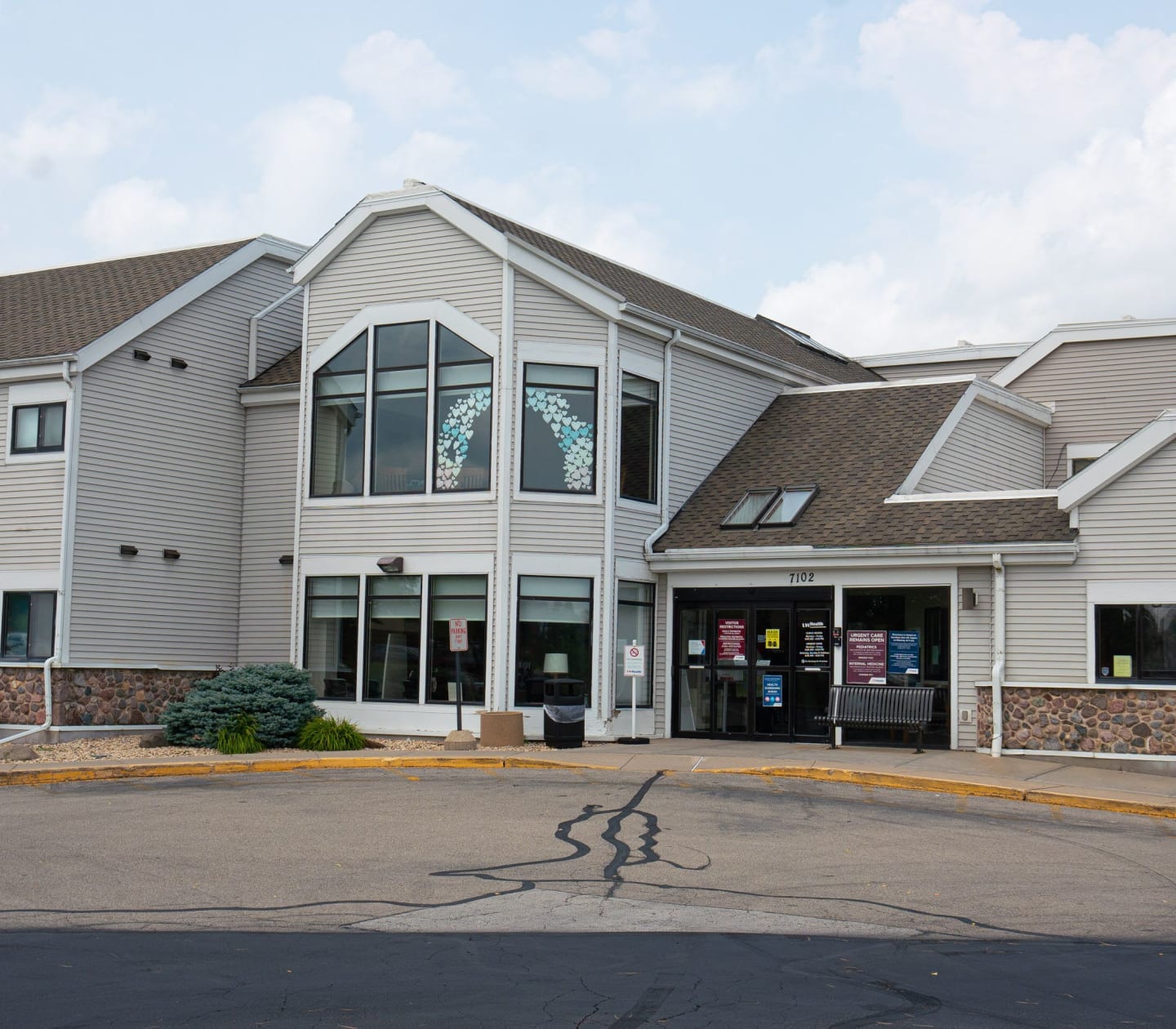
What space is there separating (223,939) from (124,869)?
3.18 metres

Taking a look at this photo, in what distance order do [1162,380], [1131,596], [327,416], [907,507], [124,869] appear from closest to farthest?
[124,869], [1131,596], [907,507], [327,416], [1162,380]

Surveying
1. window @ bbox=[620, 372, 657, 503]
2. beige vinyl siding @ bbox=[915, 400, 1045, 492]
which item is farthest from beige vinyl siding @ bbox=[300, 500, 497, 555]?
beige vinyl siding @ bbox=[915, 400, 1045, 492]

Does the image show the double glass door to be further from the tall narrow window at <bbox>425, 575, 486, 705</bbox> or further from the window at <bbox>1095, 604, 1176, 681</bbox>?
the window at <bbox>1095, 604, 1176, 681</bbox>

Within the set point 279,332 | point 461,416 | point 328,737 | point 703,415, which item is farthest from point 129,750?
point 703,415

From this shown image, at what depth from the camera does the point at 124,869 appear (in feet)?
39.1

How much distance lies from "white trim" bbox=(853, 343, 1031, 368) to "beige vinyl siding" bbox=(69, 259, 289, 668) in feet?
51.9

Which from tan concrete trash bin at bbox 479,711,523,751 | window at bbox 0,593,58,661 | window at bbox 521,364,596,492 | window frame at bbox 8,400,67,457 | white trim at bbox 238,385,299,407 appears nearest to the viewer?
tan concrete trash bin at bbox 479,711,523,751

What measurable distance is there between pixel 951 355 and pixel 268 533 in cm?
1722

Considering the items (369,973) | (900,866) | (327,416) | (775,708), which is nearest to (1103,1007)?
(369,973)

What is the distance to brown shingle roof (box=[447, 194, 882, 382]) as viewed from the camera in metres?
24.1

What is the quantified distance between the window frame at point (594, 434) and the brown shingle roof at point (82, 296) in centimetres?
710

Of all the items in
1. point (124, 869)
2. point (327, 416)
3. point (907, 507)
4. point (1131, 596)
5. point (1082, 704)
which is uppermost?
point (327, 416)

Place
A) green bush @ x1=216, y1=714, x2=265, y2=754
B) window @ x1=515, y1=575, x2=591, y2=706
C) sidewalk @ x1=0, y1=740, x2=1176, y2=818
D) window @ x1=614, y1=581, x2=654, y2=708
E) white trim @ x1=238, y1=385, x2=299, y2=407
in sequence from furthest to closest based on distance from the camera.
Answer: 1. white trim @ x1=238, y1=385, x2=299, y2=407
2. window @ x1=614, y1=581, x2=654, y2=708
3. window @ x1=515, y1=575, x2=591, y2=706
4. green bush @ x1=216, y1=714, x2=265, y2=754
5. sidewalk @ x1=0, y1=740, x2=1176, y2=818

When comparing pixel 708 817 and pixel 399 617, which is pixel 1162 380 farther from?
pixel 708 817
